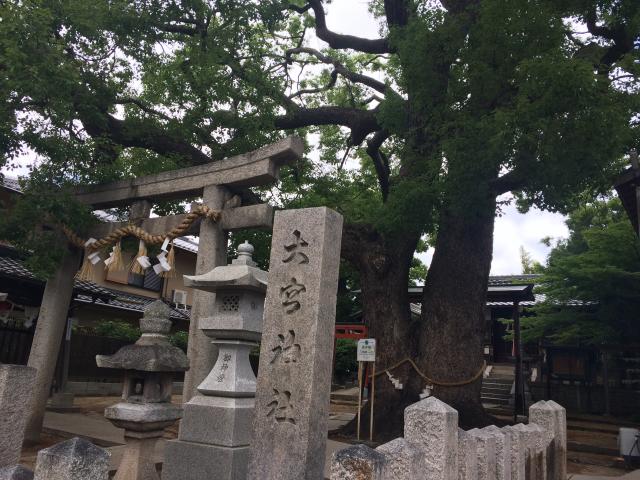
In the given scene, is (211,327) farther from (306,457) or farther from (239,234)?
(239,234)

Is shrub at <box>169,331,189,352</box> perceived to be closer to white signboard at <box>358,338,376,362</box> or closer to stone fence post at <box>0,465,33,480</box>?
white signboard at <box>358,338,376,362</box>

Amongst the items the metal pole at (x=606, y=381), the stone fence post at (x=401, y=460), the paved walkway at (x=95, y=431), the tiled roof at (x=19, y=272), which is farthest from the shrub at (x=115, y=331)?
the stone fence post at (x=401, y=460)

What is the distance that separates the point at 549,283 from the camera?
18344 mm

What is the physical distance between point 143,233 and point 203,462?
14.4ft

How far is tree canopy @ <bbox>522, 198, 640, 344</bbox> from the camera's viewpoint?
50.0ft

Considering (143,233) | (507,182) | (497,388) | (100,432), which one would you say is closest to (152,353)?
(143,233)

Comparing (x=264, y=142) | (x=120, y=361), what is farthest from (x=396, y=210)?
(x=120, y=361)

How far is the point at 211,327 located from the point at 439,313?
567 cm

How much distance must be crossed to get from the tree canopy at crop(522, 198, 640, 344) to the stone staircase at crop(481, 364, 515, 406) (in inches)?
103

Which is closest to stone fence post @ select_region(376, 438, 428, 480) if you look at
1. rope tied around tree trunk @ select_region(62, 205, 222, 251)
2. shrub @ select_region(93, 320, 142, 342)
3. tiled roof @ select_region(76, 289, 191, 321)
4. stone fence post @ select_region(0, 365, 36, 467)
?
stone fence post @ select_region(0, 365, 36, 467)

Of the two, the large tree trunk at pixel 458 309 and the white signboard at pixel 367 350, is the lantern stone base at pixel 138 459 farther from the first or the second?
the large tree trunk at pixel 458 309

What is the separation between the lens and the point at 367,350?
10625mm

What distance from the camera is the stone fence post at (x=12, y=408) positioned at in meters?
3.90

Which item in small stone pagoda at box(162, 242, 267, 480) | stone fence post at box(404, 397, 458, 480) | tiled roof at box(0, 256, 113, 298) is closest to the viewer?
stone fence post at box(404, 397, 458, 480)
